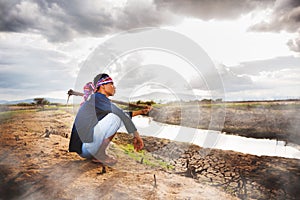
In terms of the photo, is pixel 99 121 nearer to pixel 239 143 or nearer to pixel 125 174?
pixel 125 174

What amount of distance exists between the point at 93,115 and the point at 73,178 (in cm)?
97

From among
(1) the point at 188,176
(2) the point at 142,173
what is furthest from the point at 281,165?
(2) the point at 142,173

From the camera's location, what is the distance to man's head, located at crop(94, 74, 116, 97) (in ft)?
12.2

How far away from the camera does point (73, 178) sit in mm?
3566

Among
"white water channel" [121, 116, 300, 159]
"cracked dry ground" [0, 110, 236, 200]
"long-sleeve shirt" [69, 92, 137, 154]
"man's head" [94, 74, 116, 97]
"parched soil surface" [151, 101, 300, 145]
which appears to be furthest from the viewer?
"parched soil surface" [151, 101, 300, 145]

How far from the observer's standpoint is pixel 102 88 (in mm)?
3744

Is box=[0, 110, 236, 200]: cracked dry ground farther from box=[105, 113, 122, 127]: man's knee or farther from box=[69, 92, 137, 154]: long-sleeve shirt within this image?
box=[105, 113, 122, 127]: man's knee

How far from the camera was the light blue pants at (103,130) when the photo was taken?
3.64 metres

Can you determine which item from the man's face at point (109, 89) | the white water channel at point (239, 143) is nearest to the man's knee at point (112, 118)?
the man's face at point (109, 89)

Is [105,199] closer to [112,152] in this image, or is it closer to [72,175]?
[72,175]

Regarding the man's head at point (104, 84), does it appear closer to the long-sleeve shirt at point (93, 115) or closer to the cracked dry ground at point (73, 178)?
the long-sleeve shirt at point (93, 115)

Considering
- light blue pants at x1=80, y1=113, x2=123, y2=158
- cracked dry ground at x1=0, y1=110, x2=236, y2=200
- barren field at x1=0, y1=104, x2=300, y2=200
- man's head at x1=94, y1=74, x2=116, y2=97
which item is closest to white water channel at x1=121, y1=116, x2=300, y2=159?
barren field at x1=0, y1=104, x2=300, y2=200

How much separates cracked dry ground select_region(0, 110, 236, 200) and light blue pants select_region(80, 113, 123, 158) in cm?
33

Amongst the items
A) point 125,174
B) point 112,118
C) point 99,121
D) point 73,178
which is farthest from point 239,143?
point 73,178
